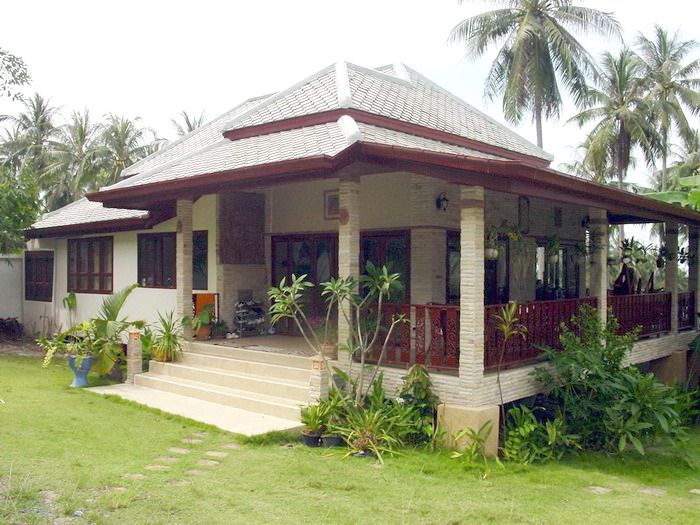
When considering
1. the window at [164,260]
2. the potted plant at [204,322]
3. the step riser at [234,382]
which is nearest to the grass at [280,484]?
the step riser at [234,382]

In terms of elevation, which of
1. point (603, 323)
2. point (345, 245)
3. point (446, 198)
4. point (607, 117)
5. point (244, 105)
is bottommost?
point (603, 323)

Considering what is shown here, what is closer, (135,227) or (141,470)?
(141,470)

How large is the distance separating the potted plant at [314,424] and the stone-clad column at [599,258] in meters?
5.13

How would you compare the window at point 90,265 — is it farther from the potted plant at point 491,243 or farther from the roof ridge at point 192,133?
the potted plant at point 491,243

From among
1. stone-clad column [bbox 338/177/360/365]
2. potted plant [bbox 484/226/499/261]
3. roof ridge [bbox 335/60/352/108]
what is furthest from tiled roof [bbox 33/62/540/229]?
potted plant [bbox 484/226/499/261]

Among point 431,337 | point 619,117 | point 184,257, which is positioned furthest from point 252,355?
point 619,117

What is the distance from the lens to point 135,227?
15.6m

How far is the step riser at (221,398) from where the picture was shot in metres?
9.38

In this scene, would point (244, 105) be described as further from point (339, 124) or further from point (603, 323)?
point (603, 323)

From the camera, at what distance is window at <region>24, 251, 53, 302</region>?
1902 cm

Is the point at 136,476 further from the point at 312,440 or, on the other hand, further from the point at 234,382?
the point at 234,382

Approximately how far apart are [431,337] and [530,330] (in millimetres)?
1596

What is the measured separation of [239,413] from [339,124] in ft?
15.5

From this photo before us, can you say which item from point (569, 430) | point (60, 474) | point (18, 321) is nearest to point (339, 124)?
point (569, 430)
